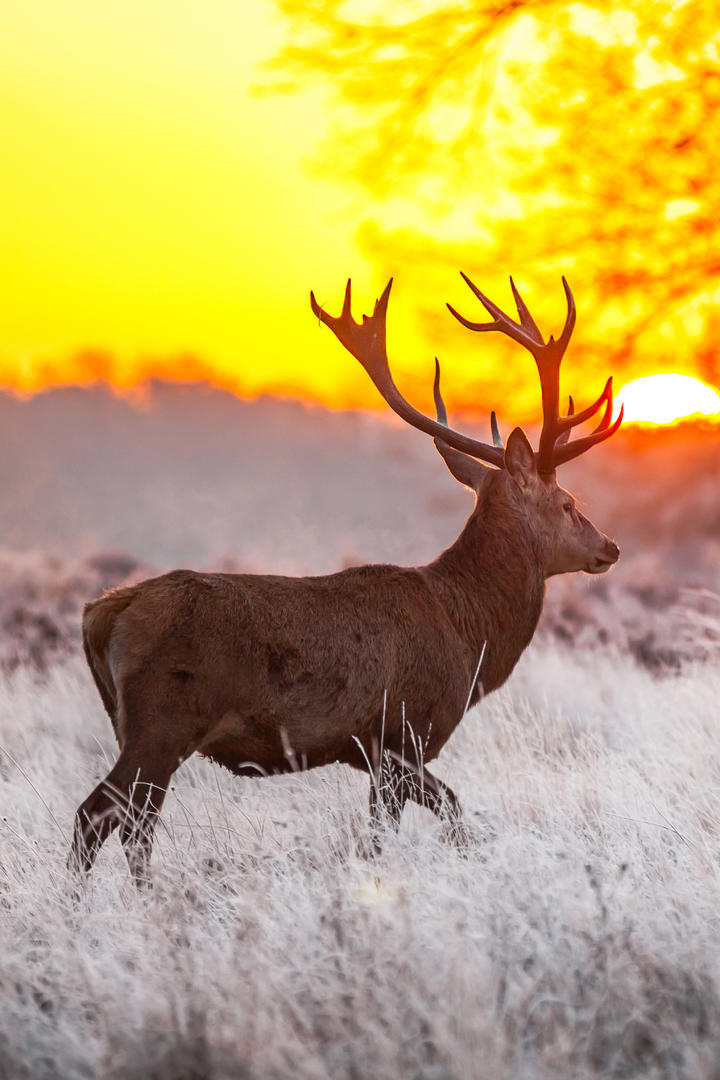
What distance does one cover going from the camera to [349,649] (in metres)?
5.17

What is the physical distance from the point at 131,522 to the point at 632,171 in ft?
105

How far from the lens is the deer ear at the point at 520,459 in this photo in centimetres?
597

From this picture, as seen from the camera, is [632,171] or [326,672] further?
[632,171]

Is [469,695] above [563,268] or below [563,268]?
below

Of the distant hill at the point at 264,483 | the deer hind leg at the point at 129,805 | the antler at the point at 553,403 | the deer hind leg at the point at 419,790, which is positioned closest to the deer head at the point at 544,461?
the antler at the point at 553,403

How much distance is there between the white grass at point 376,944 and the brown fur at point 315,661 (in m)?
0.31

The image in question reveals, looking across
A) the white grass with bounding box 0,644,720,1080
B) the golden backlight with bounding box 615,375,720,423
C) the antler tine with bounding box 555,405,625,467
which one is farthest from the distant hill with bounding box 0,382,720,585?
the white grass with bounding box 0,644,720,1080

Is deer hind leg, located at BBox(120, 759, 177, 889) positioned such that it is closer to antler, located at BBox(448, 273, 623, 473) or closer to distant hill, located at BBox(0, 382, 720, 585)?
antler, located at BBox(448, 273, 623, 473)

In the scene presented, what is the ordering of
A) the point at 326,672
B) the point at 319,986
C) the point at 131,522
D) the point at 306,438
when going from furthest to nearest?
the point at 306,438 < the point at 131,522 < the point at 326,672 < the point at 319,986

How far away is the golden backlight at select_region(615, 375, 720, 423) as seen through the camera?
34.1ft

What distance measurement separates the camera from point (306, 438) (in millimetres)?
45781

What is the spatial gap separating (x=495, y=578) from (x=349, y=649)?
104cm

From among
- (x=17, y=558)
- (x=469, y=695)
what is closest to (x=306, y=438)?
(x=17, y=558)

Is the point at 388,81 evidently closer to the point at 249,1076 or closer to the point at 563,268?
the point at 563,268
